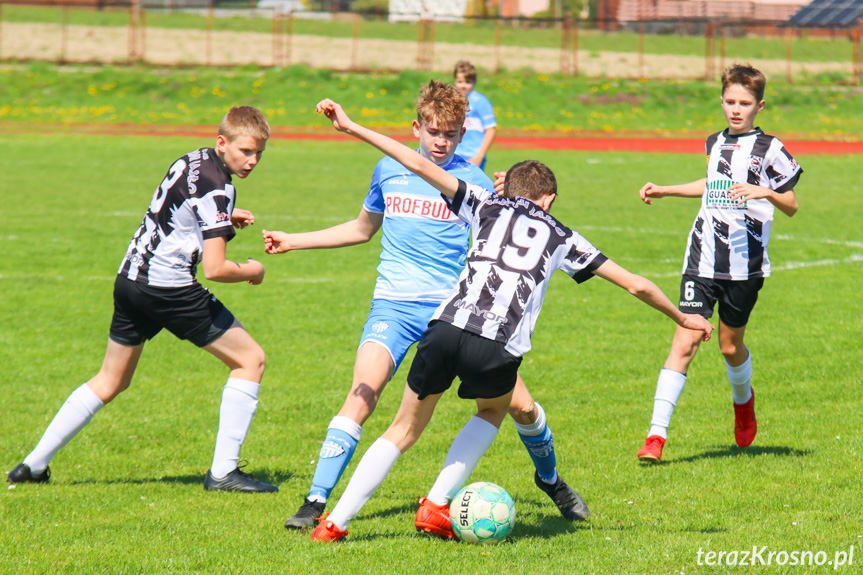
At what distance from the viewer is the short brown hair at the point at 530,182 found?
4.53m

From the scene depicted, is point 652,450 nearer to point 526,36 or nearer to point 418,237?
point 418,237

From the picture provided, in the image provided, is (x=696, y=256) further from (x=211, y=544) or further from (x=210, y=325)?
(x=211, y=544)

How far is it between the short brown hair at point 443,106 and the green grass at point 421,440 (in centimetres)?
219

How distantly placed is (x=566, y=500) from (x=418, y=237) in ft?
5.58

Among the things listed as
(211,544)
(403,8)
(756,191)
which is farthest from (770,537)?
(403,8)

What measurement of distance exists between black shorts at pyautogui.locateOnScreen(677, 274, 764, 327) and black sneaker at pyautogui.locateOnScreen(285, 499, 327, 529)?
9.40 ft

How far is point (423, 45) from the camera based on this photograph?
44.6 metres

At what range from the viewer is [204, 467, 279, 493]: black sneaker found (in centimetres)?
545

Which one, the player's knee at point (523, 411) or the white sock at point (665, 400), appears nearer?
the player's knee at point (523, 411)

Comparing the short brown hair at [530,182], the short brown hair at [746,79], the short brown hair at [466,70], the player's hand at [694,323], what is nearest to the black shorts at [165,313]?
the short brown hair at [530,182]

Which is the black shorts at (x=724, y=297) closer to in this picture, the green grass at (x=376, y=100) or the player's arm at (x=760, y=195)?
the player's arm at (x=760, y=195)

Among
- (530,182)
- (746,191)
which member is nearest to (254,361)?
(530,182)

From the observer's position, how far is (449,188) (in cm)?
441

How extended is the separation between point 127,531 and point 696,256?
4051 millimetres
